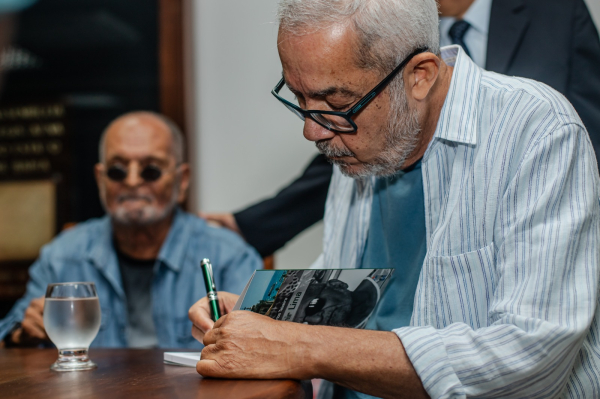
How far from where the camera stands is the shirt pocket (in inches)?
43.2

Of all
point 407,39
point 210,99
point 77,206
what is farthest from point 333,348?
point 77,206

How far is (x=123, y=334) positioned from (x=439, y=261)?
1.28m

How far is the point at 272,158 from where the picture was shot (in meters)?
2.74

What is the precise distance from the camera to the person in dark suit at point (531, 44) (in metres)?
1.81

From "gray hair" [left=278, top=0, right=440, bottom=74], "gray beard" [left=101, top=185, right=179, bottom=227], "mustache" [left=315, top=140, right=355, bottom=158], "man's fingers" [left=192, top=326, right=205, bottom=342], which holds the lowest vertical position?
"man's fingers" [left=192, top=326, right=205, bottom=342]

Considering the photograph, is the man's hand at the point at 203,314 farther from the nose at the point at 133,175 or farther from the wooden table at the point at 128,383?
the nose at the point at 133,175

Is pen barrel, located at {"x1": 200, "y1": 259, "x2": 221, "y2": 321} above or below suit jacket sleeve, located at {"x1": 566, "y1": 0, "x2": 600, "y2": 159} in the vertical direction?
below

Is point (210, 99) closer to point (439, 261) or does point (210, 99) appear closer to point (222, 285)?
point (222, 285)

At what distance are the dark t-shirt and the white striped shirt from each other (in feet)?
3.88

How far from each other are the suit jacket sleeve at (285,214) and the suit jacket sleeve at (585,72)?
34.7 inches

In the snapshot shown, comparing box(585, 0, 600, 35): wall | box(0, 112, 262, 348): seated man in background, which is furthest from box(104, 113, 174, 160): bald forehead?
box(585, 0, 600, 35): wall

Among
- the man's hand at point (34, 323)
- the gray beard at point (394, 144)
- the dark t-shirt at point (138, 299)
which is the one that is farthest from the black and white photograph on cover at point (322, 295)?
the dark t-shirt at point (138, 299)

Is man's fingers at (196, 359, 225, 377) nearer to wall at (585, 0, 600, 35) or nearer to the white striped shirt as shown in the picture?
the white striped shirt

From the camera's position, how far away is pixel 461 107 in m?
1.19
